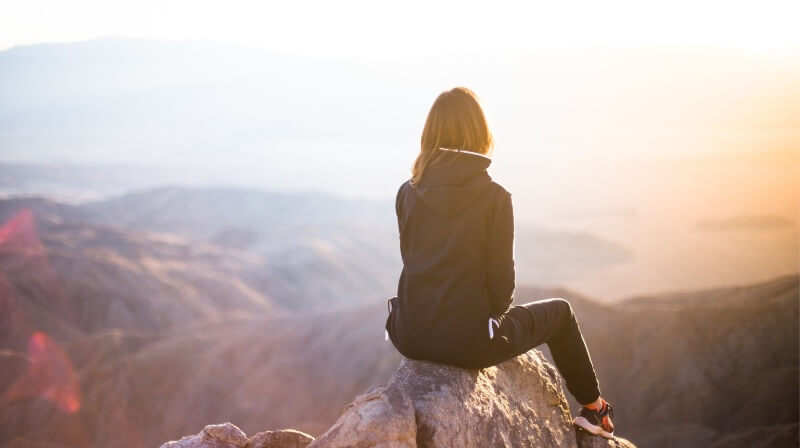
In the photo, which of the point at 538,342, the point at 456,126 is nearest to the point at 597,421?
the point at 538,342

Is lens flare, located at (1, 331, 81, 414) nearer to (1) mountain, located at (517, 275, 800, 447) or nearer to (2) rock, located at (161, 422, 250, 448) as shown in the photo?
(1) mountain, located at (517, 275, 800, 447)

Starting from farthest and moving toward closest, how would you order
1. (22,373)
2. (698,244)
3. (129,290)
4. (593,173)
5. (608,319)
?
1. (593,173)
2. (698,244)
3. (129,290)
4. (22,373)
5. (608,319)

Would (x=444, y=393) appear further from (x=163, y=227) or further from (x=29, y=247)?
(x=163, y=227)

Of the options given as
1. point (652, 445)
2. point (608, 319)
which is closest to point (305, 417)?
point (608, 319)

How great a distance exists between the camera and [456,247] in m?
3.75

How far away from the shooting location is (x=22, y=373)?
90.2ft

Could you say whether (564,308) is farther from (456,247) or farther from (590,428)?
(456,247)

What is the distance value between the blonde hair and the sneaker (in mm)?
2143

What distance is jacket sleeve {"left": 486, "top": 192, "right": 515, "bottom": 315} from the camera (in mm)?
3770

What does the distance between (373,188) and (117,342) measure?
5545 inches

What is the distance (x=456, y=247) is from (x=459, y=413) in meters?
1.05

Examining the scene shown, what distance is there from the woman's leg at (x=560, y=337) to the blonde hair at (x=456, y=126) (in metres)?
1.10

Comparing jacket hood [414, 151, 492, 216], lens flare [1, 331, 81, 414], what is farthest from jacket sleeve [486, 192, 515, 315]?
lens flare [1, 331, 81, 414]

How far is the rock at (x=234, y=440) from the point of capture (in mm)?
4898
